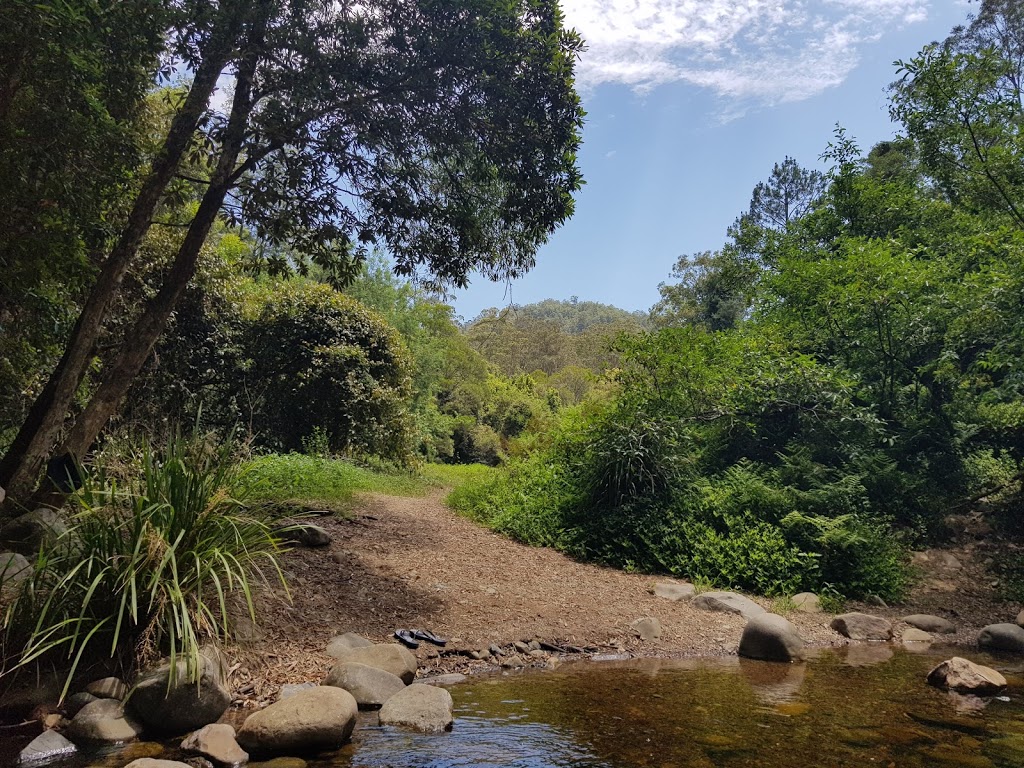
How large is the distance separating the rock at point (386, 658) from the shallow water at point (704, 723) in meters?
0.41

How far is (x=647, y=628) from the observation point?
22.7 ft

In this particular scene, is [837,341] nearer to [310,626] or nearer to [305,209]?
[305,209]

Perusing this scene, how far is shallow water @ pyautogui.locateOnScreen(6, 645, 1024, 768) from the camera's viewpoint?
382 cm

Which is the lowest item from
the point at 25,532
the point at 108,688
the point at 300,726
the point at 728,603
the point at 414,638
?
the point at 728,603

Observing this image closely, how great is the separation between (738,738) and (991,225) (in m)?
12.4

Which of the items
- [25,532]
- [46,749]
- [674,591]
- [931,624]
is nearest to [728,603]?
[674,591]

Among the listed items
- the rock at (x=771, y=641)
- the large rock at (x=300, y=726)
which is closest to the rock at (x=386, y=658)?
the large rock at (x=300, y=726)

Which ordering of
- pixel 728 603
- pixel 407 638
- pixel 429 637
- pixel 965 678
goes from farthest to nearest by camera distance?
pixel 728 603 → pixel 429 637 → pixel 407 638 → pixel 965 678

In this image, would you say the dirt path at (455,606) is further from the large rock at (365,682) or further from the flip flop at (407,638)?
the large rock at (365,682)

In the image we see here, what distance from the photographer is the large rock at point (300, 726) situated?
3.73 meters

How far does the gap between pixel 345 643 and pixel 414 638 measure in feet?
2.31

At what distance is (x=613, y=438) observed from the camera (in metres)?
10.7

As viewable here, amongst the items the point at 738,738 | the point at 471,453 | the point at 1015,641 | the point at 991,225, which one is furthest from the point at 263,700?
the point at 471,453

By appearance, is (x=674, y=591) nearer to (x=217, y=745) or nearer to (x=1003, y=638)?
(x=1003, y=638)
